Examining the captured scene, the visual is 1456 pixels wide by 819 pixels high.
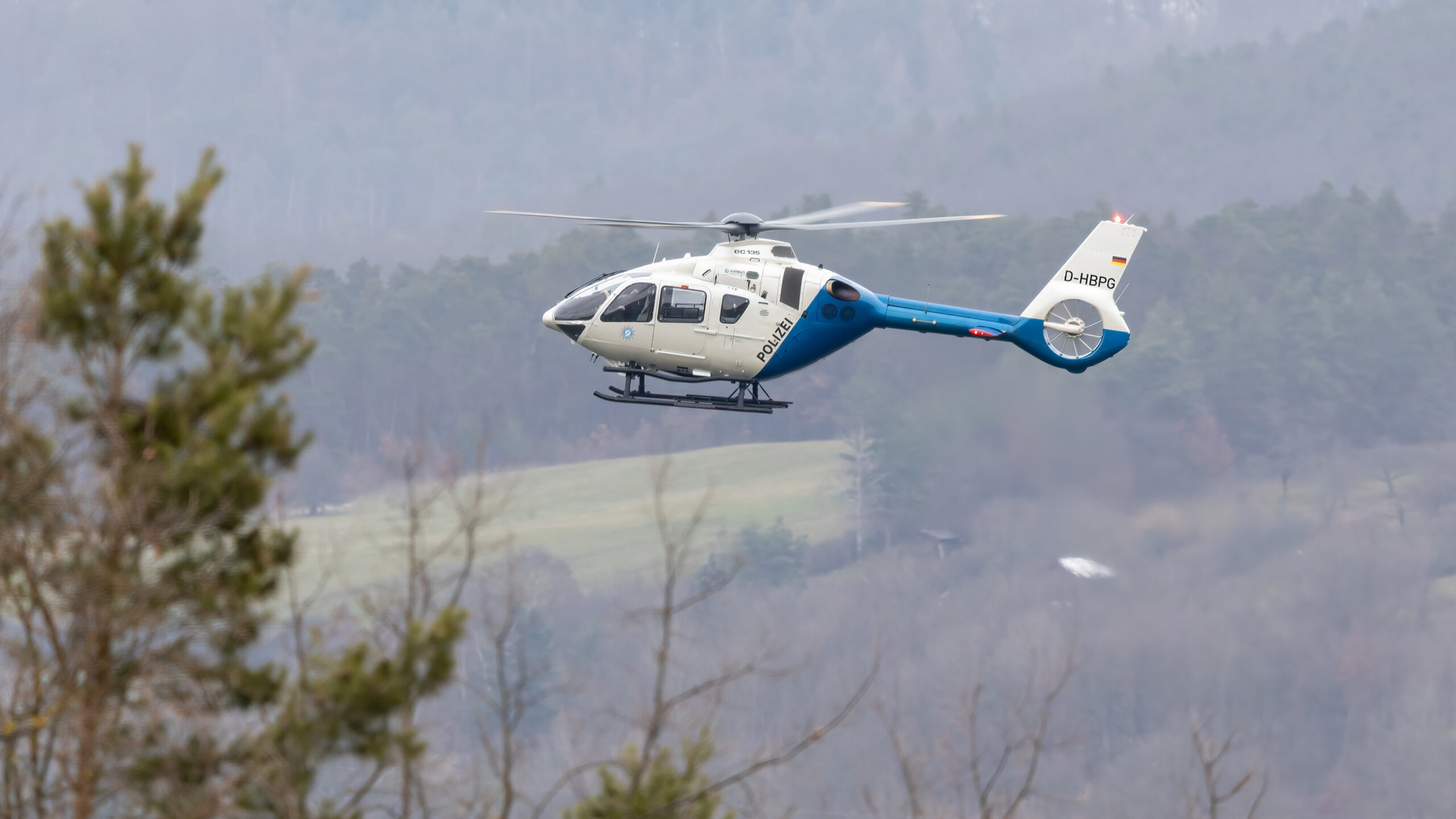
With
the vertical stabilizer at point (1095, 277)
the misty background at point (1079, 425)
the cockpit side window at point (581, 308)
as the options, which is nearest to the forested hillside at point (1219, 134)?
the misty background at point (1079, 425)

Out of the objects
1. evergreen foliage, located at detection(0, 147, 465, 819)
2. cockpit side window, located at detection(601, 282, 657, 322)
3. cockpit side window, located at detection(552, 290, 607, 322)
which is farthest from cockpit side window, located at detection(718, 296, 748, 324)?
evergreen foliage, located at detection(0, 147, 465, 819)

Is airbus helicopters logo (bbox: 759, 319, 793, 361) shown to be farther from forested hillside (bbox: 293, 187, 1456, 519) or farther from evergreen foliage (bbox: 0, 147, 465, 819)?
forested hillside (bbox: 293, 187, 1456, 519)

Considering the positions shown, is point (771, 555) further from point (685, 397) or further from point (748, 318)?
point (685, 397)

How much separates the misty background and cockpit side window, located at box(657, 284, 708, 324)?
29627 mm

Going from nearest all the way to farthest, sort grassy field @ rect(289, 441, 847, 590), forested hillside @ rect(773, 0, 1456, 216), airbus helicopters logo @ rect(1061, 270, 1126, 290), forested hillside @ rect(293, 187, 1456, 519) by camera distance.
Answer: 1. airbus helicopters logo @ rect(1061, 270, 1126, 290)
2. grassy field @ rect(289, 441, 847, 590)
3. forested hillside @ rect(293, 187, 1456, 519)
4. forested hillside @ rect(773, 0, 1456, 216)

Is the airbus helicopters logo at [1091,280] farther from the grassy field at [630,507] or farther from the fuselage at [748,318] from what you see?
the grassy field at [630,507]

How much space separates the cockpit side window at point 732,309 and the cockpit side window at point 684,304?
23cm

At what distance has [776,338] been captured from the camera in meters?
23.2

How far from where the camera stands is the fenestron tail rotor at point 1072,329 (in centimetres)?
2375

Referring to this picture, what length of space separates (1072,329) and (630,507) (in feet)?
252

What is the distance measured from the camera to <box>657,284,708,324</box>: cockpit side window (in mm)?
22953

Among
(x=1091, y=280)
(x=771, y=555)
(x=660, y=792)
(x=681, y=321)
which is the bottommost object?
(x=771, y=555)

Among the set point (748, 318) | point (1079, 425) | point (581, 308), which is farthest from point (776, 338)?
point (1079, 425)

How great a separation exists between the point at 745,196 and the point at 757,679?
3373 inches
